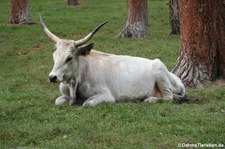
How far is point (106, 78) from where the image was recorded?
1055 centimetres

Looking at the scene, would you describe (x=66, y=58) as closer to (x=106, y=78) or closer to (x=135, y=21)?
(x=106, y=78)

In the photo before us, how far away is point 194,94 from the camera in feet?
36.7

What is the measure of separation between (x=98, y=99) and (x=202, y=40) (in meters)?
2.97

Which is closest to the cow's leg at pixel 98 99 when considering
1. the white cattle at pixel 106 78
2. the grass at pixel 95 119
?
the white cattle at pixel 106 78

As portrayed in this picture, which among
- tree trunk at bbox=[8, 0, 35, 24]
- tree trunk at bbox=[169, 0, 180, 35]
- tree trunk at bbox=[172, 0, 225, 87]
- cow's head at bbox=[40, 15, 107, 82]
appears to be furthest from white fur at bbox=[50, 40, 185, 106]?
tree trunk at bbox=[8, 0, 35, 24]

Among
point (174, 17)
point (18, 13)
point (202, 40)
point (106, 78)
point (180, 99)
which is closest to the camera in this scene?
point (106, 78)

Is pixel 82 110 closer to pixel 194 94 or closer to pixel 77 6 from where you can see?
pixel 194 94

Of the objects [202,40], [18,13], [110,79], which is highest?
[202,40]

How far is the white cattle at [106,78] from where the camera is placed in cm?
1017

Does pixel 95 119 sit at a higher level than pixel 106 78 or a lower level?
lower

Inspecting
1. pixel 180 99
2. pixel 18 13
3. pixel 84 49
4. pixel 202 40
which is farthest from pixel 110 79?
pixel 18 13

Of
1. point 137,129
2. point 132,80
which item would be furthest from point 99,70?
point 137,129

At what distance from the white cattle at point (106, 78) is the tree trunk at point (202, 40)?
1.28 m

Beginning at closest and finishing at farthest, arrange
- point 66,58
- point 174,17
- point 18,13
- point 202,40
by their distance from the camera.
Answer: point 66,58
point 202,40
point 174,17
point 18,13
